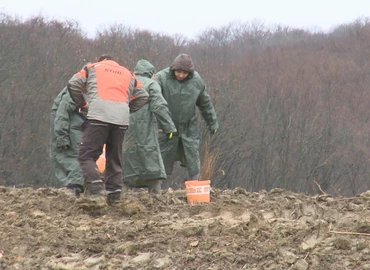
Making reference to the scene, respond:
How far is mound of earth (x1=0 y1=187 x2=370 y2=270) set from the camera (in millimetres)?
5004

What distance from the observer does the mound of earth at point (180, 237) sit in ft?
16.4

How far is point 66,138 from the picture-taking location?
8453mm

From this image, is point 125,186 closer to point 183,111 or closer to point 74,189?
point 74,189

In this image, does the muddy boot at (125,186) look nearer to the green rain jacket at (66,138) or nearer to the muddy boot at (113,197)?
the green rain jacket at (66,138)

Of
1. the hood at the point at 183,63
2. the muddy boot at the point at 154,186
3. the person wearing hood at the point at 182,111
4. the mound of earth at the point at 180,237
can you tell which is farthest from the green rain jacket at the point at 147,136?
the mound of earth at the point at 180,237

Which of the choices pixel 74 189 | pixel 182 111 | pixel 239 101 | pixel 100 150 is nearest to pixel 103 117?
pixel 100 150

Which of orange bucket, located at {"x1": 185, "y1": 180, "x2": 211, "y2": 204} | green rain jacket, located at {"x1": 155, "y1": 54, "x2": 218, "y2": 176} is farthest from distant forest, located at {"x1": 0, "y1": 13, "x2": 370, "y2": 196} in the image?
orange bucket, located at {"x1": 185, "y1": 180, "x2": 211, "y2": 204}

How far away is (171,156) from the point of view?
9242mm

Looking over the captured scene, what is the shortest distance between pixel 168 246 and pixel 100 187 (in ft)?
6.28

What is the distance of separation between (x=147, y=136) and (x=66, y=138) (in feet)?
2.87

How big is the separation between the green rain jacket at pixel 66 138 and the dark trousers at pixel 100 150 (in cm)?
129

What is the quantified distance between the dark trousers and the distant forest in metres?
21.0

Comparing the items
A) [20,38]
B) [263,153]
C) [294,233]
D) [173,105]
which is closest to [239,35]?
[263,153]

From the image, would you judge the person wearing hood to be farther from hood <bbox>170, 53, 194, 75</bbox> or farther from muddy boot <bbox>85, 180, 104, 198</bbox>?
muddy boot <bbox>85, 180, 104, 198</bbox>
